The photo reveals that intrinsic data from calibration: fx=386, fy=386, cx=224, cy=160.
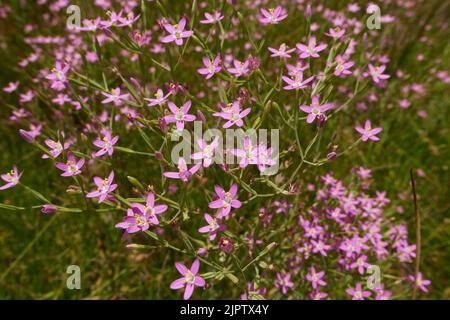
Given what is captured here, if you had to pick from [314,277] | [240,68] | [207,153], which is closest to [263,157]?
[207,153]

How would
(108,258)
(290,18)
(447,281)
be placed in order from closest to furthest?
(108,258) < (447,281) < (290,18)

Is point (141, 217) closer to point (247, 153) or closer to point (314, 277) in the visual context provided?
point (247, 153)

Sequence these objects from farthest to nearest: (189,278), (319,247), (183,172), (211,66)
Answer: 1. (319,247)
2. (211,66)
3. (189,278)
4. (183,172)

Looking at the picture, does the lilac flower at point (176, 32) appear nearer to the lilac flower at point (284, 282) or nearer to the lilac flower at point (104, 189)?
the lilac flower at point (104, 189)

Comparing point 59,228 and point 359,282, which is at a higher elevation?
point 59,228

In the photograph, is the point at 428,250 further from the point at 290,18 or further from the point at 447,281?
the point at 290,18
